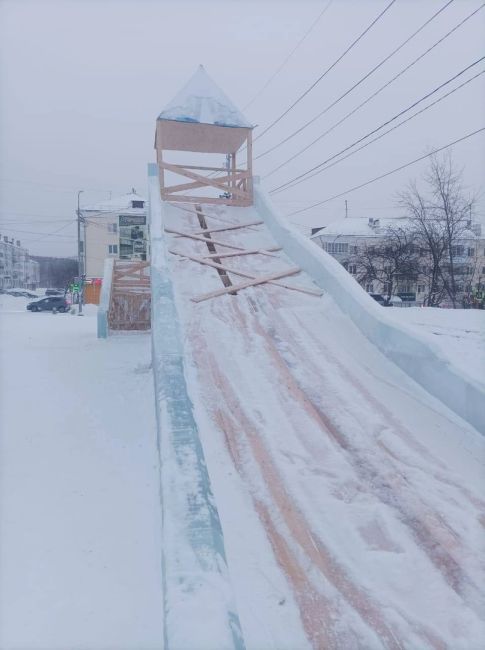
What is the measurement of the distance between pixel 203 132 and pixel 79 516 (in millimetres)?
9760

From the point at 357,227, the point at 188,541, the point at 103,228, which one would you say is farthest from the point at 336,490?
the point at 103,228

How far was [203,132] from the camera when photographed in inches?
442

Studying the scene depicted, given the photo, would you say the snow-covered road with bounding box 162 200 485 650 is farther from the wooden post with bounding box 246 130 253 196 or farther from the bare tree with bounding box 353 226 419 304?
the bare tree with bounding box 353 226 419 304

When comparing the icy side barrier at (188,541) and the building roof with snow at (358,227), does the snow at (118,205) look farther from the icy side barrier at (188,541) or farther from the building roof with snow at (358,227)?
the icy side barrier at (188,541)

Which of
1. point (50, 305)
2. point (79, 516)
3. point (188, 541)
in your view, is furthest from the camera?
point (50, 305)

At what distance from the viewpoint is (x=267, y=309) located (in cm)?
612

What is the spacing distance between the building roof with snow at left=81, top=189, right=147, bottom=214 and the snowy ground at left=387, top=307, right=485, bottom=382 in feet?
142

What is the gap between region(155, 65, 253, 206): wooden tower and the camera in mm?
10509

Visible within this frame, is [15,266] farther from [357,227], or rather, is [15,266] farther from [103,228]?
[357,227]

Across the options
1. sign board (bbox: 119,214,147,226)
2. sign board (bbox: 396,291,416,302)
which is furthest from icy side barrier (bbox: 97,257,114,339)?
sign board (bbox: 396,291,416,302)

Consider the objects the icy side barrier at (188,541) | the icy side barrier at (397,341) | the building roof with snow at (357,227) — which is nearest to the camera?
the icy side barrier at (188,541)

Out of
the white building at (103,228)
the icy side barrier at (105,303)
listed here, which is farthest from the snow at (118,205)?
the icy side barrier at (105,303)

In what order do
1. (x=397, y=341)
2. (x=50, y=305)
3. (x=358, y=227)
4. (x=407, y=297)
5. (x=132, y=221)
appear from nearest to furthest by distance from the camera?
(x=397, y=341), (x=132, y=221), (x=50, y=305), (x=407, y=297), (x=358, y=227)

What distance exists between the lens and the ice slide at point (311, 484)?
2301mm
